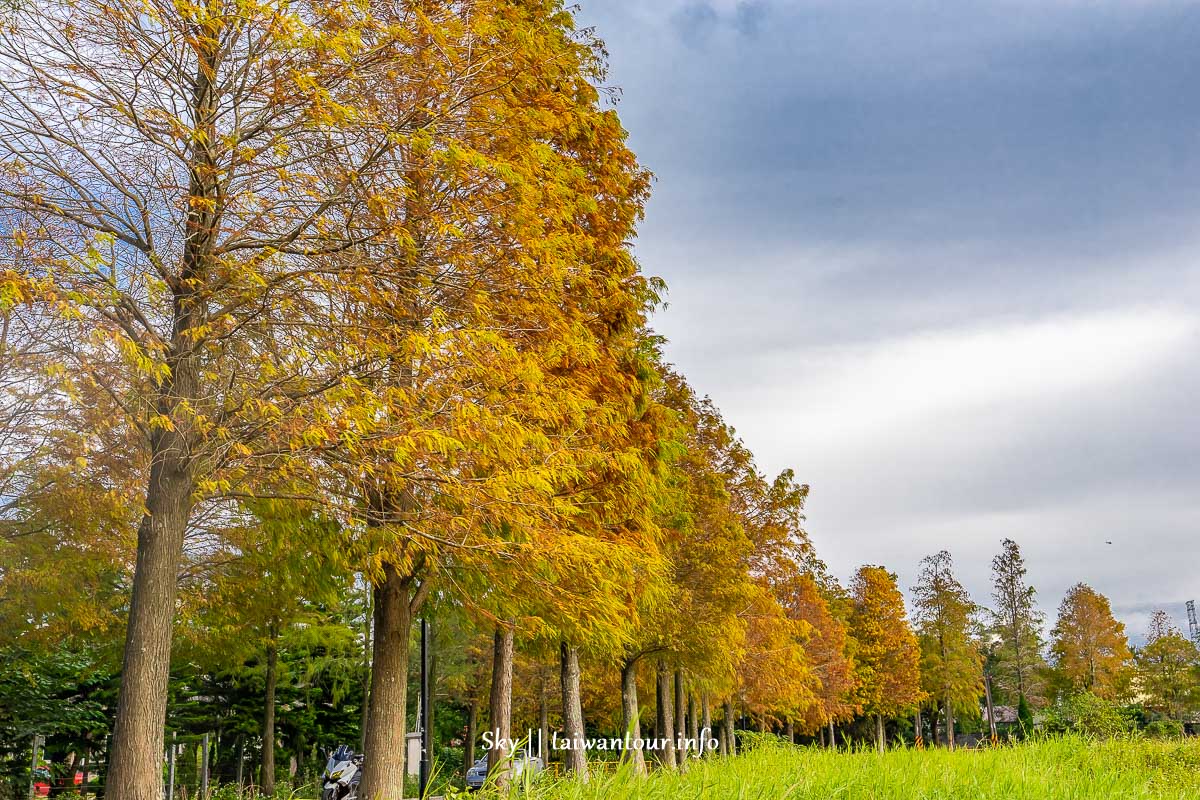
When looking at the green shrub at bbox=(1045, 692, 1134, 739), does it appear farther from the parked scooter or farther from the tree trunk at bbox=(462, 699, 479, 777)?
the tree trunk at bbox=(462, 699, 479, 777)

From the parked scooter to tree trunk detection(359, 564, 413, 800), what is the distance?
294 inches

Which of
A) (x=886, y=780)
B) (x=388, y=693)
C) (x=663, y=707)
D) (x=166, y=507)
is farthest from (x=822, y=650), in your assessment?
(x=166, y=507)

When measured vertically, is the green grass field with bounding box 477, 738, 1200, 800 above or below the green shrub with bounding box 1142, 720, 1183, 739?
above

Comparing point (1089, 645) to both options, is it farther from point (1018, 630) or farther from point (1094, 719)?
point (1094, 719)

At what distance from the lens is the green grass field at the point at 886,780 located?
20.6 ft

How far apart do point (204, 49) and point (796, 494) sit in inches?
829

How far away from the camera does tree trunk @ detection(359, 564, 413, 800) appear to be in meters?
12.9

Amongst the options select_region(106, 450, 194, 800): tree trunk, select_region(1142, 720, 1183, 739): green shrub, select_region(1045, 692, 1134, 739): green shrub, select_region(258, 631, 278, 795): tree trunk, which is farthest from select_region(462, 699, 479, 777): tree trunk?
select_region(106, 450, 194, 800): tree trunk

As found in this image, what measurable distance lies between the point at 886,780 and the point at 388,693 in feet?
24.4

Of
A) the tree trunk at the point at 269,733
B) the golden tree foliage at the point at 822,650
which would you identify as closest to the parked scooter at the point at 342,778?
the tree trunk at the point at 269,733

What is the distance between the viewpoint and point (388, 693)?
1327 cm

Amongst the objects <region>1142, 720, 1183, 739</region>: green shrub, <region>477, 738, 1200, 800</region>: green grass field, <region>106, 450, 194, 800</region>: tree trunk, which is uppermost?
<region>106, 450, 194, 800</region>: tree trunk

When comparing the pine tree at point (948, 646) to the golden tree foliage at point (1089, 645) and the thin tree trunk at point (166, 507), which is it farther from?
the thin tree trunk at point (166, 507)

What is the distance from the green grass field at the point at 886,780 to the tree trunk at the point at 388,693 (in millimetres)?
5103
